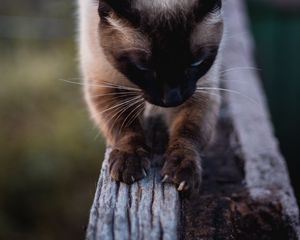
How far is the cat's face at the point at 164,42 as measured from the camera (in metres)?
2.19

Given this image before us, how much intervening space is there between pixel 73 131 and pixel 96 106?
101 inches

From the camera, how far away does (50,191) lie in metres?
5.17

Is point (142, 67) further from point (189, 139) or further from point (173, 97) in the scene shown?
point (189, 139)

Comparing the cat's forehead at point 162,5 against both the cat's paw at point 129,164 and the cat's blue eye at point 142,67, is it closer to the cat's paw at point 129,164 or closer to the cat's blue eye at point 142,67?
the cat's blue eye at point 142,67

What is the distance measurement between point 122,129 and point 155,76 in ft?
1.54

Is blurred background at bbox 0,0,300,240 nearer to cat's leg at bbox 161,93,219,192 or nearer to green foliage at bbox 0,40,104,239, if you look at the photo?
green foliage at bbox 0,40,104,239

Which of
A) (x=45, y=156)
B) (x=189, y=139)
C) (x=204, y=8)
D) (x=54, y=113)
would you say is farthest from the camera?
(x=54, y=113)

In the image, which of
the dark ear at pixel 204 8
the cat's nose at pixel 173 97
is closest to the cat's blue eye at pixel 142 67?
the cat's nose at pixel 173 97

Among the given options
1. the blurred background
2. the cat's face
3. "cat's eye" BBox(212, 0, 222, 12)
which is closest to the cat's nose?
the cat's face

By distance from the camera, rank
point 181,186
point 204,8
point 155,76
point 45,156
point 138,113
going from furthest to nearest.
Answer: point 45,156 → point 138,113 → point 204,8 → point 155,76 → point 181,186

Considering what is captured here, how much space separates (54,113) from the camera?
5.68 meters

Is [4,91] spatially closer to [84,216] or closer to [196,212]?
[84,216]

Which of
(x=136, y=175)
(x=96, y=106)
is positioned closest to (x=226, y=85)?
(x=96, y=106)

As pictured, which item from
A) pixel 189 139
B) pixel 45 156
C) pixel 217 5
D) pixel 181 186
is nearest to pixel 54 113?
pixel 45 156
